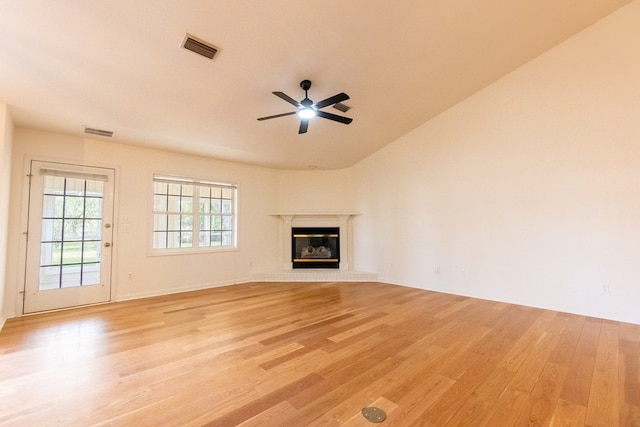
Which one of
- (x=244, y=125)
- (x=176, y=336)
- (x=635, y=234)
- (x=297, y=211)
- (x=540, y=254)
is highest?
(x=244, y=125)

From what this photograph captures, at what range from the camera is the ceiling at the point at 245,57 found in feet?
7.96

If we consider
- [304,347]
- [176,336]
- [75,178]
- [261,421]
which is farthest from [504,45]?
[75,178]

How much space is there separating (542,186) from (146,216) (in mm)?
6467

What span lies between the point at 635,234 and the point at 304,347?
13.9 ft

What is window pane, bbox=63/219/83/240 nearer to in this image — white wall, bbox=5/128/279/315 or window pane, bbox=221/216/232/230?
white wall, bbox=5/128/279/315

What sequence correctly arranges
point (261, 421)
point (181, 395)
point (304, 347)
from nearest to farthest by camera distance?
1. point (261, 421)
2. point (181, 395)
3. point (304, 347)

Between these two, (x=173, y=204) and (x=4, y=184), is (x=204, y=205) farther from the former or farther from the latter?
(x=4, y=184)

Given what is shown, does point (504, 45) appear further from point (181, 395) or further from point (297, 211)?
point (181, 395)

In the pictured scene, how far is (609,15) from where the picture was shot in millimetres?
3535

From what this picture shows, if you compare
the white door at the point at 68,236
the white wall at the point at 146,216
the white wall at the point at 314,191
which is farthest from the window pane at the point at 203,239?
the white wall at the point at 314,191

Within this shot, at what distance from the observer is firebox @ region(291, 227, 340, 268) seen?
6.61 metres

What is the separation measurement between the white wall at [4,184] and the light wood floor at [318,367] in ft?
1.92

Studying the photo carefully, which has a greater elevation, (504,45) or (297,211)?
(504,45)

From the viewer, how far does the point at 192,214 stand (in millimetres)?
5531
